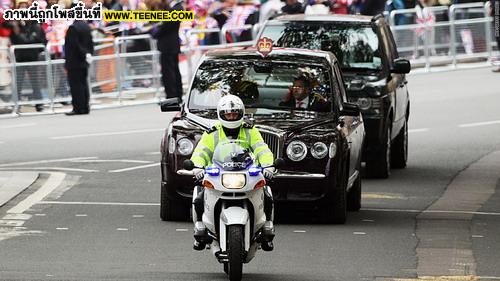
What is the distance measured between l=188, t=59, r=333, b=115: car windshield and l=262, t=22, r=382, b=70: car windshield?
3495mm

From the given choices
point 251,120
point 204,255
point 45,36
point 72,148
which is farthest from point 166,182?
point 45,36

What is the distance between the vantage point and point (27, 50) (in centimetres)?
3047

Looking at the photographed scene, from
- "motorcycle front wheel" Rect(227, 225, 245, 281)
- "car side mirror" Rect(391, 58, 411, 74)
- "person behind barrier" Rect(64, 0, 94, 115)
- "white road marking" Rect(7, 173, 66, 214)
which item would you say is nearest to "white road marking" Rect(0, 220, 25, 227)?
"white road marking" Rect(7, 173, 66, 214)

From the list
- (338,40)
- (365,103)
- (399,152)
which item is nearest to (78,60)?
(399,152)

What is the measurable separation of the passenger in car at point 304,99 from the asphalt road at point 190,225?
1163mm

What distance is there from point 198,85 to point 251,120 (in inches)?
41.5

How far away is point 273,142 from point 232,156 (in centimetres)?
322

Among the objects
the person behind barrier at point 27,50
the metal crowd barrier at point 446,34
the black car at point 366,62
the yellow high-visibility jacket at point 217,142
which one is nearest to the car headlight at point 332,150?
the yellow high-visibility jacket at point 217,142

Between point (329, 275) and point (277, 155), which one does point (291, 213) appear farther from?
point (329, 275)

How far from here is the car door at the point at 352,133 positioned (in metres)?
15.8

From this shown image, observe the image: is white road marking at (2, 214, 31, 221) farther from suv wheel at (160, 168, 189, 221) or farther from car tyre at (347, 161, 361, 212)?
car tyre at (347, 161, 361, 212)

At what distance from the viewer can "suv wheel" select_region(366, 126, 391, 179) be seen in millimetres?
19391

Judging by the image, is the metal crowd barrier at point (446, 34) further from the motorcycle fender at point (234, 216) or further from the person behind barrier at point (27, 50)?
the motorcycle fender at point (234, 216)

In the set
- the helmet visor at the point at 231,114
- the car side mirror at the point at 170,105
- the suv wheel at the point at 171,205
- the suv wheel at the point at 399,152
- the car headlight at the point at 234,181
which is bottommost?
the suv wheel at the point at 399,152
